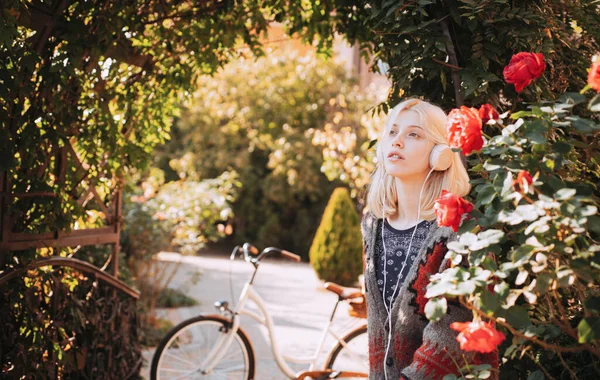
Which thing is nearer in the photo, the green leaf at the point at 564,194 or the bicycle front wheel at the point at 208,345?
the green leaf at the point at 564,194

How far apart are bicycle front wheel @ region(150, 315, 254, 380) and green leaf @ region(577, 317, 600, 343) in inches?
124

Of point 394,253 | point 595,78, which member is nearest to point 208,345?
point 394,253

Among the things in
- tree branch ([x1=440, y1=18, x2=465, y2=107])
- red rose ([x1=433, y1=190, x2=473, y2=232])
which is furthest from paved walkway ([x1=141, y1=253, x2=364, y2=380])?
red rose ([x1=433, y1=190, x2=473, y2=232])

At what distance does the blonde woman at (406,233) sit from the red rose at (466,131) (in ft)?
1.54

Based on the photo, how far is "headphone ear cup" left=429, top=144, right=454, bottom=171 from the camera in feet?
7.72

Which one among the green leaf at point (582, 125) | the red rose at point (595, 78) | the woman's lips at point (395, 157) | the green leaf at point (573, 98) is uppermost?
the red rose at point (595, 78)

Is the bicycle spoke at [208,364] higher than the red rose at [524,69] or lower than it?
lower

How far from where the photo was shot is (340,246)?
10516 millimetres

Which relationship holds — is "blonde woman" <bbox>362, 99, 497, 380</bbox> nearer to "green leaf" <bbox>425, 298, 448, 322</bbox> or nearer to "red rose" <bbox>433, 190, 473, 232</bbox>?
"red rose" <bbox>433, 190, 473, 232</bbox>

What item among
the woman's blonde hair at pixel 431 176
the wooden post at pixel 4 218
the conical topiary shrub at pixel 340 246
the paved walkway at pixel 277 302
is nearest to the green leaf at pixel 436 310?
the woman's blonde hair at pixel 431 176

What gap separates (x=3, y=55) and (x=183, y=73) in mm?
1379

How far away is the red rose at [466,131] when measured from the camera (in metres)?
1.84

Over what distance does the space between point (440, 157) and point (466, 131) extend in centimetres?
51

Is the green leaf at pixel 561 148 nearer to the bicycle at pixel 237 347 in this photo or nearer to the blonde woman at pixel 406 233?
the blonde woman at pixel 406 233
